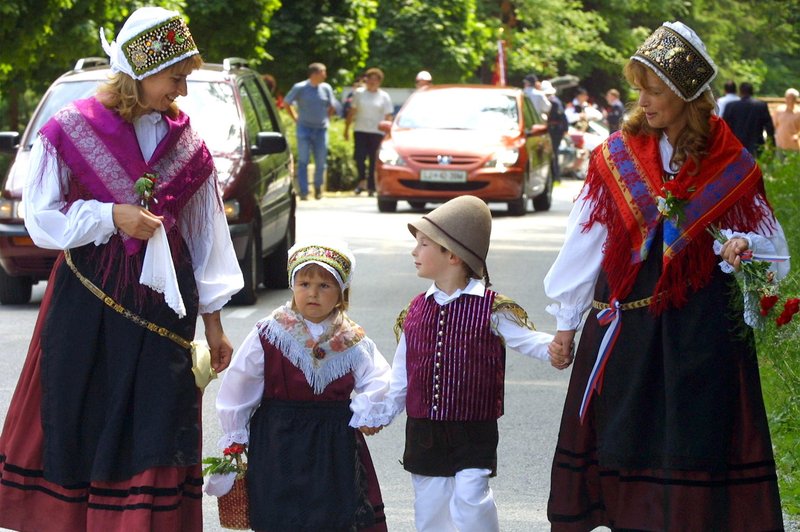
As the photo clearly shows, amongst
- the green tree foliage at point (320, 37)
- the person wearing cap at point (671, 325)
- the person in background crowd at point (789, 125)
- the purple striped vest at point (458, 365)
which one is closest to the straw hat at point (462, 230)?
the purple striped vest at point (458, 365)

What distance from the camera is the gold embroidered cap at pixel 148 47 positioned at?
517 cm

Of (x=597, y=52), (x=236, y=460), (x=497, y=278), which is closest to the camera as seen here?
(x=236, y=460)

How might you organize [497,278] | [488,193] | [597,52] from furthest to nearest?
[597,52] < [488,193] < [497,278]

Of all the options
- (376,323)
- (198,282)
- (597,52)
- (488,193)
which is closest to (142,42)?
(198,282)

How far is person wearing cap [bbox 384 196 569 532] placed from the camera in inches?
220

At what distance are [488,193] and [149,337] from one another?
51.6ft

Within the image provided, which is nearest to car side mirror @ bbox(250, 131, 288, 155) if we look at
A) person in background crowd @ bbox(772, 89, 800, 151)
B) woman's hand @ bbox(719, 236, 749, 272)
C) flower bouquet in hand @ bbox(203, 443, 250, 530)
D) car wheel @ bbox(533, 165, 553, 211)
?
flower bouquet in hand @ bbox(203, 443, 250, 530)

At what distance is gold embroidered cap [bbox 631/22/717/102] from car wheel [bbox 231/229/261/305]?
23.4 ft

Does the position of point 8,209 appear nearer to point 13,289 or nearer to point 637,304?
point 13,289

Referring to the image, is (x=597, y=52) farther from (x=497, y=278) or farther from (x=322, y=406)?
(x=322, y=406)

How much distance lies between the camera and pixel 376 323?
1167 cm

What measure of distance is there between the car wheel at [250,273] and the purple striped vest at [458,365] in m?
6.63

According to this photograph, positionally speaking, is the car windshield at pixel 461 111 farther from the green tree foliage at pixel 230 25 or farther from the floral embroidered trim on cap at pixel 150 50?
the floral embroidered trim on cap at pixel 150 50

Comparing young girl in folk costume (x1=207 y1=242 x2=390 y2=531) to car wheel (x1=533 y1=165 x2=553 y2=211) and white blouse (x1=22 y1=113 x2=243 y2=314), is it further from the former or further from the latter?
car wheel (x1=533 y1=165 x2=553 y2=211)
